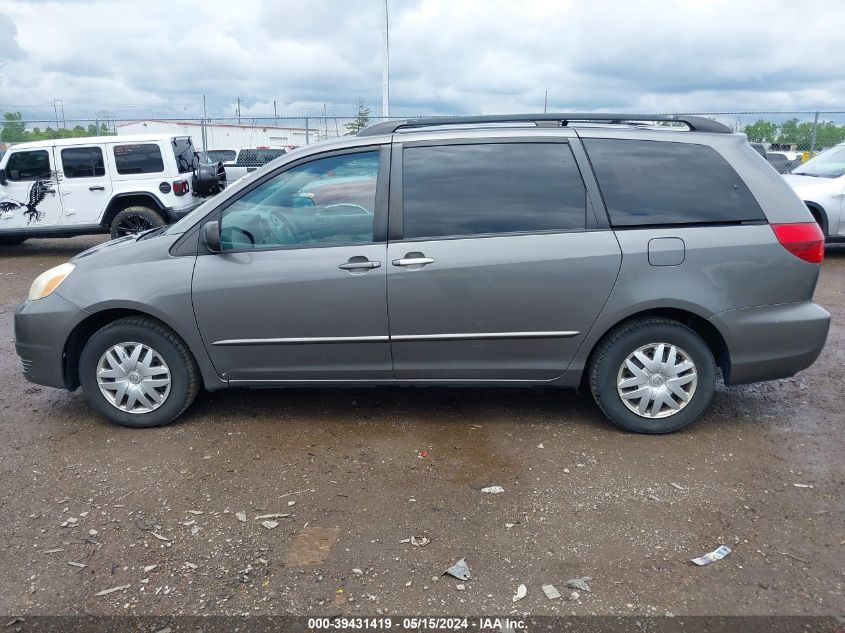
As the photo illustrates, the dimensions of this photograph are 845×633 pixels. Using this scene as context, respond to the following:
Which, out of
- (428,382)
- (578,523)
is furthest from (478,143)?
(578,523)

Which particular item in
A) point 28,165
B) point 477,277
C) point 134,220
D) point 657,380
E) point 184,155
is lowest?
point 657,380

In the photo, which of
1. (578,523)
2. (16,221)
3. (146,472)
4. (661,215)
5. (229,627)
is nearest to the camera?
(229,627)

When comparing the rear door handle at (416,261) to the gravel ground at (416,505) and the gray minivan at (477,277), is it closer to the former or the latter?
the gray minivan at (477,277)

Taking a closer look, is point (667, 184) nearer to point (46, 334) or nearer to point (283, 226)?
point (283, 226)

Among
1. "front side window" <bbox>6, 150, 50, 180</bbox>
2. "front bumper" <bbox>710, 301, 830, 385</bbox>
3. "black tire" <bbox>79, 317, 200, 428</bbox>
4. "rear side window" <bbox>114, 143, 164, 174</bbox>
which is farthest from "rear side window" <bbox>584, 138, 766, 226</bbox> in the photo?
"front side window" <bbox>6, 150, 50, 180</bbox>

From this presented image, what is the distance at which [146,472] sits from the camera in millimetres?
3912

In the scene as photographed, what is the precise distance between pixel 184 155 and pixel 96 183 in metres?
1.43

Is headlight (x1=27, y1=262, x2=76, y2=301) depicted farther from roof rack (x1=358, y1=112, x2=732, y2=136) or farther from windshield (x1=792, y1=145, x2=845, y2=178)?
windshield (x1=792, y1=145, x2=845, y2=178)

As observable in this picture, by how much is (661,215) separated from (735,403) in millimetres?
1577

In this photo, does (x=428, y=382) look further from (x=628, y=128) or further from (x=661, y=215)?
(x=628, y=128)

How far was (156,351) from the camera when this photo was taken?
14.3 ft

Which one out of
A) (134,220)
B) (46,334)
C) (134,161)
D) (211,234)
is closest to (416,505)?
(211,234)

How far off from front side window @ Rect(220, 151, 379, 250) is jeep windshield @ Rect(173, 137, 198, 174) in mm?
7761

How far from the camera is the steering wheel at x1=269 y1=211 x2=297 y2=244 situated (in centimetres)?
429
